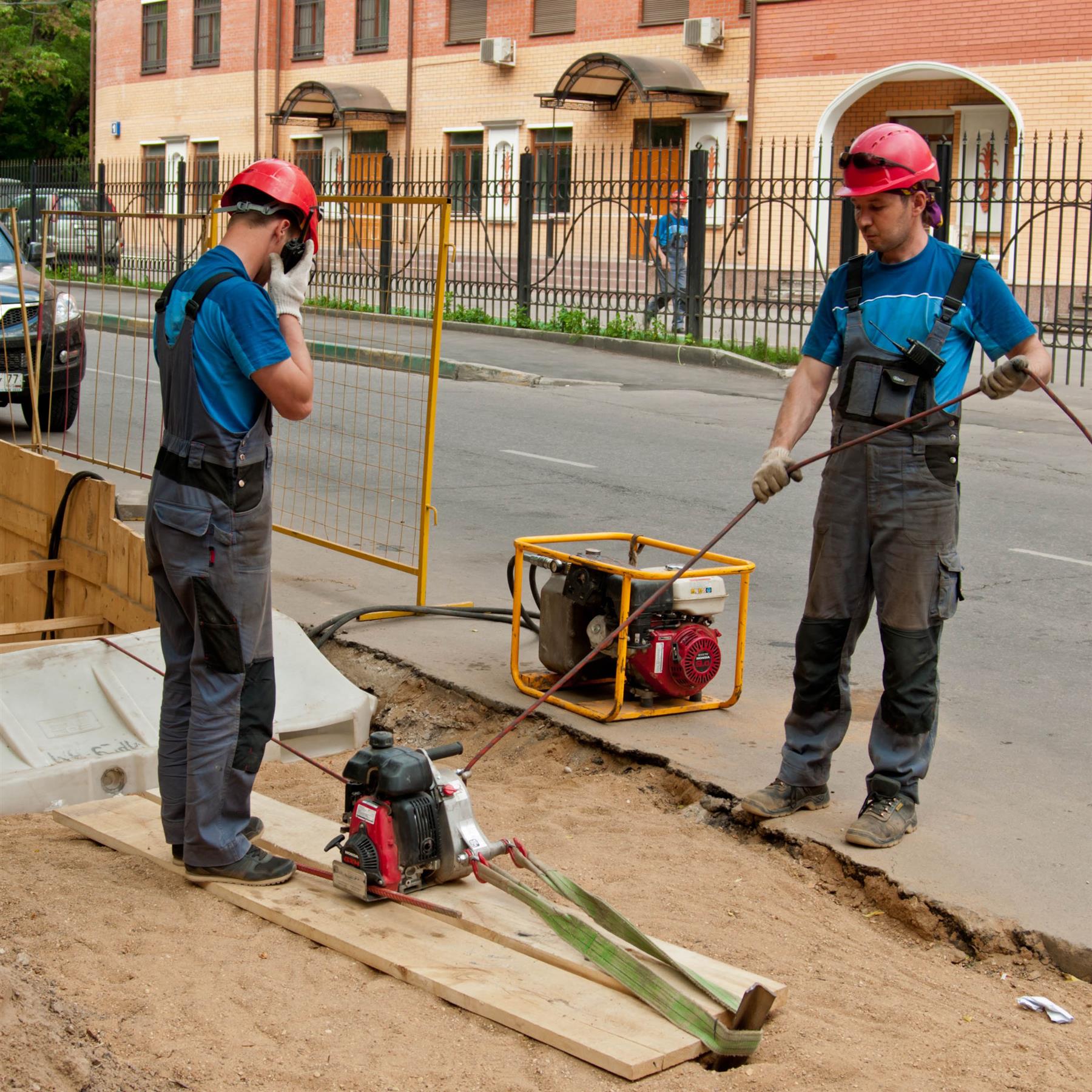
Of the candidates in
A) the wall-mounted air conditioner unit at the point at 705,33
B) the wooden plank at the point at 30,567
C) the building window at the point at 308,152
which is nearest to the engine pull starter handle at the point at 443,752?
the wooden plank at the point at 30,567

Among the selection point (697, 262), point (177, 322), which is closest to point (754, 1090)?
point (177, 322)

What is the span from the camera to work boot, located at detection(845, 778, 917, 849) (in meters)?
4.54

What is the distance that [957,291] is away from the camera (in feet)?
14.1

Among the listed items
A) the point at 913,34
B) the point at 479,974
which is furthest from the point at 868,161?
the point at 913,34

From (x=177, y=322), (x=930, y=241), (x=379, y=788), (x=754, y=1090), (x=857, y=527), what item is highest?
(x=930, y=241)

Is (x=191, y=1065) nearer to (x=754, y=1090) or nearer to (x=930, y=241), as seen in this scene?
(x=754, y=1090)

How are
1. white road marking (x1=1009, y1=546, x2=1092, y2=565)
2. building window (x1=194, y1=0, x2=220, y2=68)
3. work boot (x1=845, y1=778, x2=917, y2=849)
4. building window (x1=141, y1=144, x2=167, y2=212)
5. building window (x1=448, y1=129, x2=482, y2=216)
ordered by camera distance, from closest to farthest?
work boot (x1=845, y1=778, x2=917, y2=849) → white road marking (x1=1009, y1=546, x2=1092, y2=565) → building window (x1=448, y1=129, x2=482, y2=216) → building window (x1=194, y1=0, x2=220, y2=68) → building window (x1=141, y1=144, x2=167, y2=212)

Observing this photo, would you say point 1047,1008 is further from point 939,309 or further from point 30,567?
point 30,567

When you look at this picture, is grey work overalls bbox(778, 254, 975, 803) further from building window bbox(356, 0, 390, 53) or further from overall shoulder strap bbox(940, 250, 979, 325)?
building window bbox(356, 0, 390, 53)

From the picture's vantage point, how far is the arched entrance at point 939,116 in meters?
26.1

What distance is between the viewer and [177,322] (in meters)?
3.88

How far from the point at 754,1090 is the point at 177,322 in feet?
7.86

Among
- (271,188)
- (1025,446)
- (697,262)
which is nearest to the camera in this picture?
(271,188)

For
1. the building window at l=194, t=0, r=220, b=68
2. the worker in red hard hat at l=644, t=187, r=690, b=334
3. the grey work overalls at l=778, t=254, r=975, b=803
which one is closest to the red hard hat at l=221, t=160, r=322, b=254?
the grey work overalls at l=778, t=254, r=975, b=803
